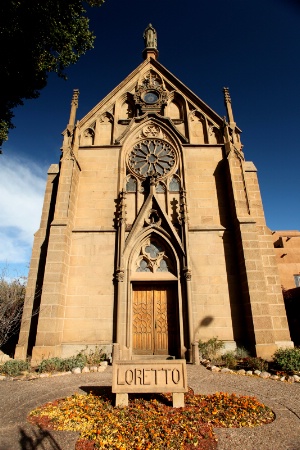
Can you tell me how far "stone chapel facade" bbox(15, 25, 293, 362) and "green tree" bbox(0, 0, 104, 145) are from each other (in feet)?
11.0

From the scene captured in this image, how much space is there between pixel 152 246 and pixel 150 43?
15201 millimetres

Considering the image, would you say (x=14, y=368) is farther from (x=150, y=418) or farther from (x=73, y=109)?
(x=73, y=109)

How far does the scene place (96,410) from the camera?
15.2 ft

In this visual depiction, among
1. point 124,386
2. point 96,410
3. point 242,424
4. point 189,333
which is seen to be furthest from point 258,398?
point 189,333

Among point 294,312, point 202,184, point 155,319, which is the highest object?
point 202,184

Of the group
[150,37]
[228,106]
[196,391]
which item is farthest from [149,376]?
[150,37]

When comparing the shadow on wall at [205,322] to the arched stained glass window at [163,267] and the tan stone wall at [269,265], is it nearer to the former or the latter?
the tan stone wall at [269,265]

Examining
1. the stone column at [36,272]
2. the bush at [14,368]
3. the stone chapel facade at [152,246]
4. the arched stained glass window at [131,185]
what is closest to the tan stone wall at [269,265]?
the stone chapel facade at [152,246]

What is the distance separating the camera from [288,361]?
7.52 meters

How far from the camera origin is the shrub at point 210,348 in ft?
30.8

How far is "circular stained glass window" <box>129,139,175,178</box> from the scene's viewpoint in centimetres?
1313

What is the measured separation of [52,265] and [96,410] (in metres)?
6.48

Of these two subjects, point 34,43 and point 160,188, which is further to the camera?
point 160,188

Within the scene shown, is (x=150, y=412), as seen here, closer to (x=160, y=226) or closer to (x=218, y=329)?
(x=218, y=329)
